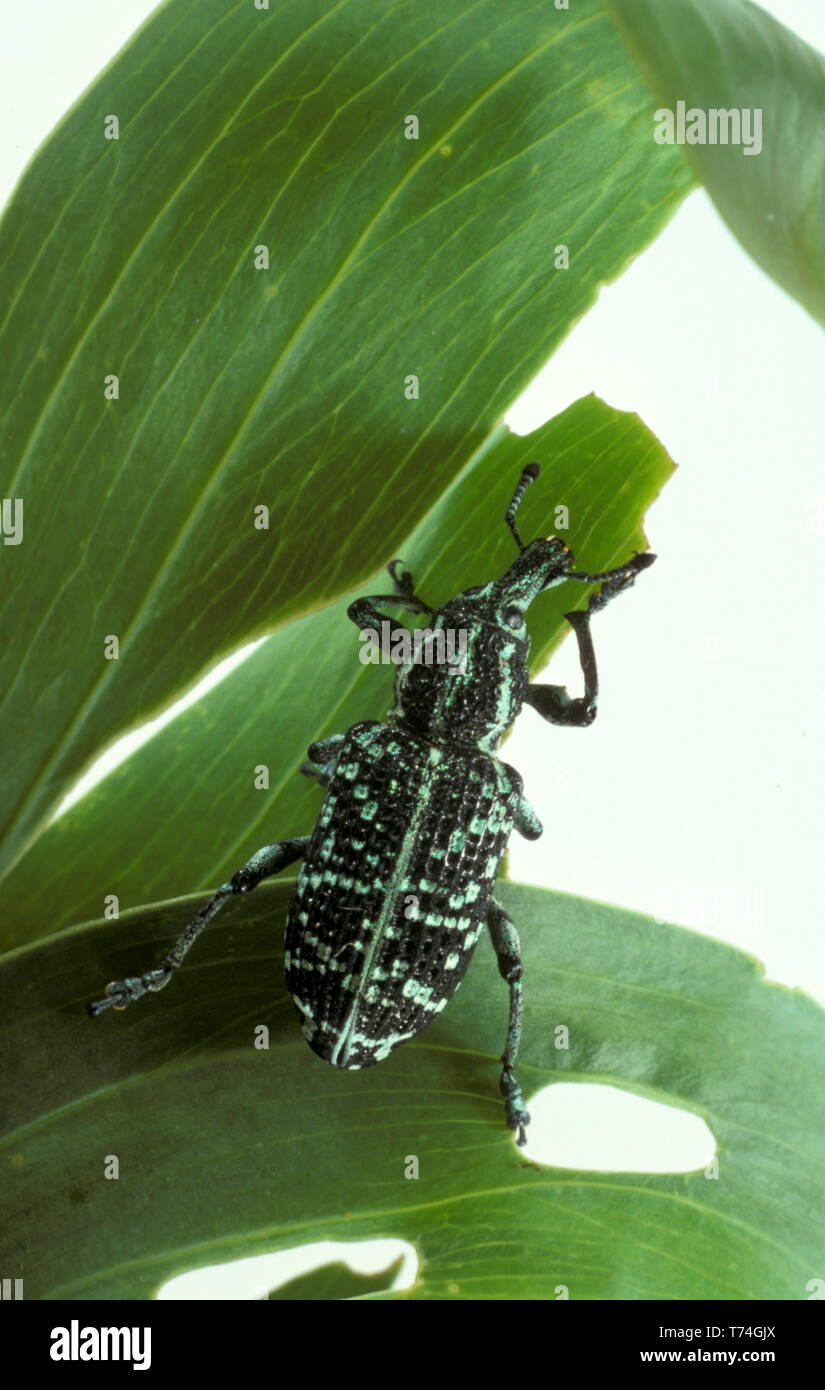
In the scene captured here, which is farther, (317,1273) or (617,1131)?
(617,1131)

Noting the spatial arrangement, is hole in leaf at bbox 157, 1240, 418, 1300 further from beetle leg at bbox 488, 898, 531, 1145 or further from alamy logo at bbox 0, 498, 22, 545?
alamy logo at bbox 0, 498, 22, 545

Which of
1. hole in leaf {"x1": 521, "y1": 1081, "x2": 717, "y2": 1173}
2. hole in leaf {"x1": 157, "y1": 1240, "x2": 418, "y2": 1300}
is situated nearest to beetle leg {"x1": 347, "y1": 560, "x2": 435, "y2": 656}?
hole in leaf {"x1": 521, "y1": 1081, "x2": 717, "y2": 1173}

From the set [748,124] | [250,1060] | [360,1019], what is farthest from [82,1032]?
[748,124]

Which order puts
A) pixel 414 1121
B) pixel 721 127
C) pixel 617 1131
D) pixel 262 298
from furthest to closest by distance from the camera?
pixel 617 1131 < pixel 414 1121 < pixel 262 298 < pixel 721 127

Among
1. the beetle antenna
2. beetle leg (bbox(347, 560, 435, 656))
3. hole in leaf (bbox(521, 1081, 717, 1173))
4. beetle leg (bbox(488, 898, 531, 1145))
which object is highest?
the beetle antenna

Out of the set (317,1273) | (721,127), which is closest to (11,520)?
(721,127)

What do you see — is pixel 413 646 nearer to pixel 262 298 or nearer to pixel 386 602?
pixel 386 602

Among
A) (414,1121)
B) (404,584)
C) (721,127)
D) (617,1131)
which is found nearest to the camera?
(721,127)
